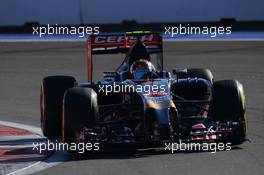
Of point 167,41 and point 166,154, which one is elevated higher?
point 167,41

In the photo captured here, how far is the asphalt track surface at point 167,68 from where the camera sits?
8.88 metres

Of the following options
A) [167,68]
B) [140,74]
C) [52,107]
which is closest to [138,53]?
[140,74]

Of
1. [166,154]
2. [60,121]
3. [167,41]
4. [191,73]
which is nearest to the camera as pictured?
[166,154]

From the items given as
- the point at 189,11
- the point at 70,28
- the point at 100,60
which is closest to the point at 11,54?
the point at 100,60

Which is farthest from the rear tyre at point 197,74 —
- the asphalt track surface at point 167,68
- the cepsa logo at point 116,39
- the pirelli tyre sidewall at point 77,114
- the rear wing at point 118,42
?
the pirelli tyre sidewall at point 77,114

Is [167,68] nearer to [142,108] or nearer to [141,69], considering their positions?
[141,69]

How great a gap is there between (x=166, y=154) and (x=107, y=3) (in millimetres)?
27280

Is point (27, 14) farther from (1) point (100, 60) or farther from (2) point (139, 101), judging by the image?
Result: (2) point (139, 101)

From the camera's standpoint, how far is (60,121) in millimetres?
11172

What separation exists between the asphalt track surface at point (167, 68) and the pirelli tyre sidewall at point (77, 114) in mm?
395

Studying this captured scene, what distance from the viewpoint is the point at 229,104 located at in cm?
1017

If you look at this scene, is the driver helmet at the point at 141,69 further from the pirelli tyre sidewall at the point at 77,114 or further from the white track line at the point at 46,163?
the white track line at the point at 46,163

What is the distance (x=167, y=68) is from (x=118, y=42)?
8668 millimetres

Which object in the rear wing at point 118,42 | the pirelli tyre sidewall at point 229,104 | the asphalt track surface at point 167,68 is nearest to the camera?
the asphalt track surface at point 167,68
